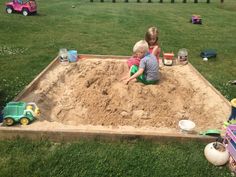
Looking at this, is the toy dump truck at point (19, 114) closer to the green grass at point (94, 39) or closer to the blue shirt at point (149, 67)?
the green grass at point (94, 39)

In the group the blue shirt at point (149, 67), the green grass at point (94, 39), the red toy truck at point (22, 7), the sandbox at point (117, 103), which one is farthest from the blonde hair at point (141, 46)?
the red toy truck at point (22, 7)

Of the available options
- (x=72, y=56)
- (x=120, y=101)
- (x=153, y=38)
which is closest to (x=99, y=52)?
(x=72, y=56)

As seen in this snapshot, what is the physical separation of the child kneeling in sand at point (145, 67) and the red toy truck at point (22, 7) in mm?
9896

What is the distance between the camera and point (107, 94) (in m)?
4.95

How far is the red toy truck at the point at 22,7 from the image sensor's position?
13.5 meters

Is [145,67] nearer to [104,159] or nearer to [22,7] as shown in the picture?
[104,159]

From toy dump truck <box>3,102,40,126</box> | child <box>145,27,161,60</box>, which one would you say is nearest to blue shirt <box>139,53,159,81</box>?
child <box>145,27,161,60</box>

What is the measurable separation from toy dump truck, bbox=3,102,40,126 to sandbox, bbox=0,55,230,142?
92 millimetres

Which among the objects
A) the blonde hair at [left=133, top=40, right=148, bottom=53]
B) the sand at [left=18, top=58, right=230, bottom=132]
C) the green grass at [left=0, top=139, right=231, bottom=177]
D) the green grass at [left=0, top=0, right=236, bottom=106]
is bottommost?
the green grass at [left=0, top=139, right=231, bottom=177]

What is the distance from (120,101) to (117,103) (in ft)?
0.24

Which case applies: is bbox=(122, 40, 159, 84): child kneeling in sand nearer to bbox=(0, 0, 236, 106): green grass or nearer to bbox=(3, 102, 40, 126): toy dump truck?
bbox=(0, 0, 236, 106): green grass

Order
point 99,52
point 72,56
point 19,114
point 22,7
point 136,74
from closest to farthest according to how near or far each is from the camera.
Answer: point 19,114 < point 136,74 < point 72,56 < point 99,52 < point 22,7

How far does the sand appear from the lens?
4.21m

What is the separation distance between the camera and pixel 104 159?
3.35 meters
